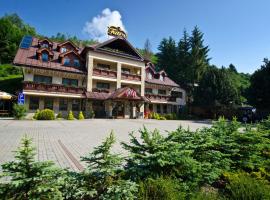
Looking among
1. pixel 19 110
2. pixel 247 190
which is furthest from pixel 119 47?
pixel 247 190

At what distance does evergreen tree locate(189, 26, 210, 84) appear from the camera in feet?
181

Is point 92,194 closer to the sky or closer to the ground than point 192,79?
closer to the ground

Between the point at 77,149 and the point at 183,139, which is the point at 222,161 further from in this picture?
the point at 77,149

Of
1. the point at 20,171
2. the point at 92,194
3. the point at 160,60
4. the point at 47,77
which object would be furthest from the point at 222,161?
the point at 160,60

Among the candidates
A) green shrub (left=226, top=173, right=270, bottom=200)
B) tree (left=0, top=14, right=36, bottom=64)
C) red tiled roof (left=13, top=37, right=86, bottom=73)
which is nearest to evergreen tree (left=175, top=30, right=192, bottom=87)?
red tiled roof (left=13, top=37, right=86, bottom=73)

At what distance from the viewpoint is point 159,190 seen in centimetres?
389

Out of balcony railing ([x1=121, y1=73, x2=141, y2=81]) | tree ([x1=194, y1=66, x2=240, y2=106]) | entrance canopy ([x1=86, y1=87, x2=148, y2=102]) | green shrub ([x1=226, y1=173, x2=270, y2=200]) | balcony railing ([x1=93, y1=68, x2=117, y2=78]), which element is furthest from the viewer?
tree ([x1=194, y1=66, x2=240, y2=106])

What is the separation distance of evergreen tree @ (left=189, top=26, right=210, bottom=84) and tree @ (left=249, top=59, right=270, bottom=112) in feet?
60.4

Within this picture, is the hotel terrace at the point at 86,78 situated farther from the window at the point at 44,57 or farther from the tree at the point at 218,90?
the tree at the point at 218,90

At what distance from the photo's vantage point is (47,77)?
29750mm

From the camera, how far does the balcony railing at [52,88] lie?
89.4 feet

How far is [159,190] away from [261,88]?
123ft

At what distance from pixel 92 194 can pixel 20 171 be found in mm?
1238

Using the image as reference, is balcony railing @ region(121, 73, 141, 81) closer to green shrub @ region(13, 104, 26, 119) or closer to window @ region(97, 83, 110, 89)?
window @ region(97, 83, 110, 89)
